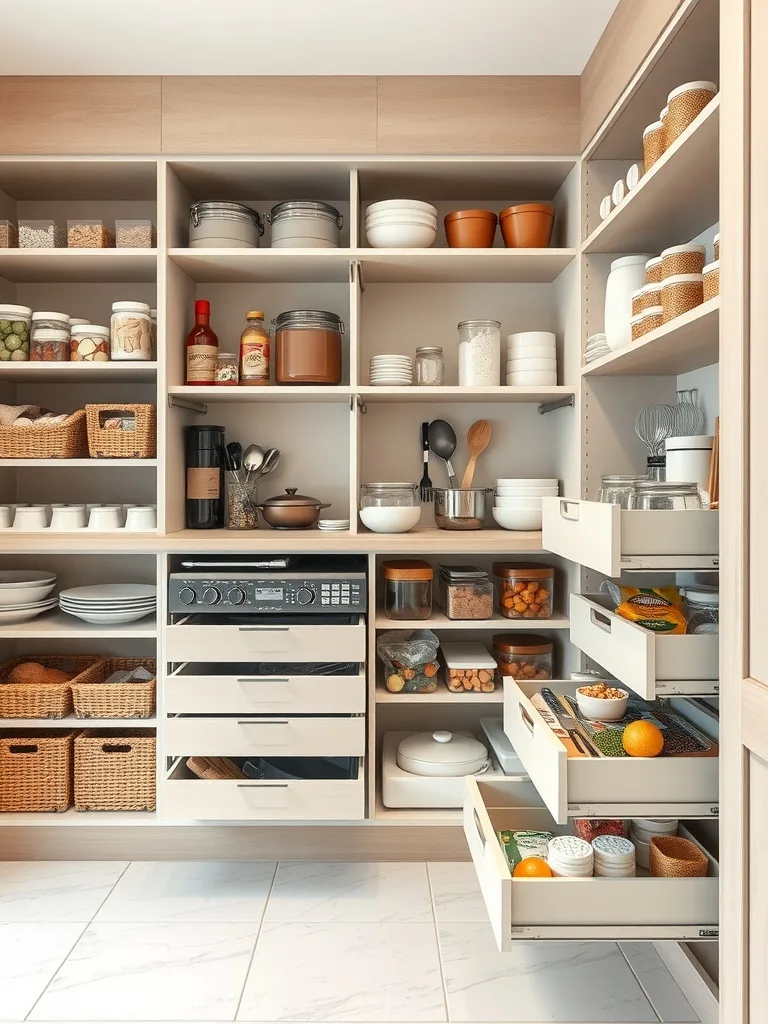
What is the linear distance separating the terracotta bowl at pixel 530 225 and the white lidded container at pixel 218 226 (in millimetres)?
848

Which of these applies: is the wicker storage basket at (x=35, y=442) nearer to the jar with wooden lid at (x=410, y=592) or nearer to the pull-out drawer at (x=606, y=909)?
the jar with wooden lid at (x=410, y=592)

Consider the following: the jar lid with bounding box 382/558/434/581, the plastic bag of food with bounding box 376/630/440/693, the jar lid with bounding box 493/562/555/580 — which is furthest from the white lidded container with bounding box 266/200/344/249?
the plastic bag of food with bounding box 376/630/440/693

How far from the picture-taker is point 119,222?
2.42 meters

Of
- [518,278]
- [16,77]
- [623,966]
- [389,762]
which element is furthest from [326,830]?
[16,77]

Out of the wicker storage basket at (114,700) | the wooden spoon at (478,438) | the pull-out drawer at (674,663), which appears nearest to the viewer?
the pull-out drawer at (674,663)

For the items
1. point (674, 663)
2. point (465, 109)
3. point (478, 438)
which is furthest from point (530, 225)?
point (674, 663)

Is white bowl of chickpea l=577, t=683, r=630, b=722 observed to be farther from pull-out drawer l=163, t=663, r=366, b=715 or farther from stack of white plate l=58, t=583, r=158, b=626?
stack of white plate l=58, t=583, r=158, b=626

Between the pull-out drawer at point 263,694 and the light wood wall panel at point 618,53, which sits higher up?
the light wood wall panel at point 618,53

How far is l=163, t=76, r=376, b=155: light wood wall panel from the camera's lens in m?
2.33

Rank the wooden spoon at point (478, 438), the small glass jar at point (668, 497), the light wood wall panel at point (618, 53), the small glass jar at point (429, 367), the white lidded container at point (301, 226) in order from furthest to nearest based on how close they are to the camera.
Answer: the wooden spoon at point (478, 438) → the small glass jar at point (429, 367) → the white lidded container at point (301, 226) → the light wood wall panel at point (618, 53) → the small glass jar at point (668, 497)

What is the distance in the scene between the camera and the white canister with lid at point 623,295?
198cm

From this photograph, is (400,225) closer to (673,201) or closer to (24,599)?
(673,201)

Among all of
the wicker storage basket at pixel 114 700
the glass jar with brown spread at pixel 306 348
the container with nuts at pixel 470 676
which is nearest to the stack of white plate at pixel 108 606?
the wicker storage basket at pixel 114 700

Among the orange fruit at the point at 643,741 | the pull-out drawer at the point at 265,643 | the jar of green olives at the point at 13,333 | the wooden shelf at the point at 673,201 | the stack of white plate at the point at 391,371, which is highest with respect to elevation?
the wooden shelf at the point at 673,201
